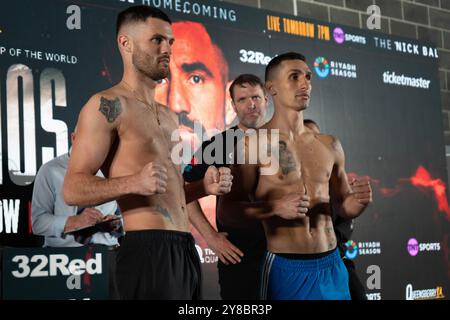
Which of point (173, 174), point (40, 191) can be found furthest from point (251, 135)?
point (40, 191)

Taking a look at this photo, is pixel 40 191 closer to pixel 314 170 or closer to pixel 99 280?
pixel 99 280

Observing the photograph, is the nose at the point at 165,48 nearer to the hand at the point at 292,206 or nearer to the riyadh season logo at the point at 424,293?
the hand at the point at 292,206

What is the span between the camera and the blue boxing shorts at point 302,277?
3.20 metres

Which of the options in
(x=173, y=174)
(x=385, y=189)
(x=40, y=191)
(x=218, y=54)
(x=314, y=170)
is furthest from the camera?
(x=385, y=189)

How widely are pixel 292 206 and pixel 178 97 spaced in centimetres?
84

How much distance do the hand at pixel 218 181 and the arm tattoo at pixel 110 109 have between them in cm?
44

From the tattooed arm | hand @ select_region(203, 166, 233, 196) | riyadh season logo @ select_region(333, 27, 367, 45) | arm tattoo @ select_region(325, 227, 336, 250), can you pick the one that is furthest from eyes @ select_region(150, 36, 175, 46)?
riyadh season logo @ select_region(333, 27, 367, 45)

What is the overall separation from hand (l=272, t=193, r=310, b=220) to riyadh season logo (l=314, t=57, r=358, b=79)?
1.22 meters

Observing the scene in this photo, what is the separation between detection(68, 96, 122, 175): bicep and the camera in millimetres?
2549

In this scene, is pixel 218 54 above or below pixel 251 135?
above

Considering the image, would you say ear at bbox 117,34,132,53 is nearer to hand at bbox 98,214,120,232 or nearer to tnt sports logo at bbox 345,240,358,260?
hand at bbox 98,214,120,232

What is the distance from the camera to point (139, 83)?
284 cm
